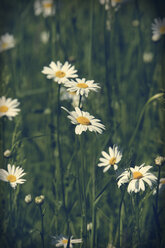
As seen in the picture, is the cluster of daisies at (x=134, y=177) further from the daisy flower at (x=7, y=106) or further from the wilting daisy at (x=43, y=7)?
the wilting daisy at (x=43, y=7)

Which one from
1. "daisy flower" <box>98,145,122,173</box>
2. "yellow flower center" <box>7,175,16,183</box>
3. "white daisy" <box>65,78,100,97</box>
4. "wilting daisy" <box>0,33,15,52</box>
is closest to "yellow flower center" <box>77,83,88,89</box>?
"white daisy" <box>65,78,100,97</box>

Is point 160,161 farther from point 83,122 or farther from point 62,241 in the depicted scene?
point 62,241

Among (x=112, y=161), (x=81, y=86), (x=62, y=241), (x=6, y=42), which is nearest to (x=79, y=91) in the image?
(x=81, y=86)

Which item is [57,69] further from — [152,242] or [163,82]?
[152,242]

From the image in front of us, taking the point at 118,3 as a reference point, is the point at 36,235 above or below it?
below

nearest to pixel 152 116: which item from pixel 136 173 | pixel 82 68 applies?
pixel 82 68

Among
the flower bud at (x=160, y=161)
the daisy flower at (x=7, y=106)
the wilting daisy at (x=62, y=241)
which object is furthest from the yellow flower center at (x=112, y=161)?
the daisy flower at (x=7, y=106)

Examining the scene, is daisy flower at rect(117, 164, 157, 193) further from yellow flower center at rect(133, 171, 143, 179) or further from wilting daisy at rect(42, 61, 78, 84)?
wilting daisy at rect(42, 61, 78, 84)
